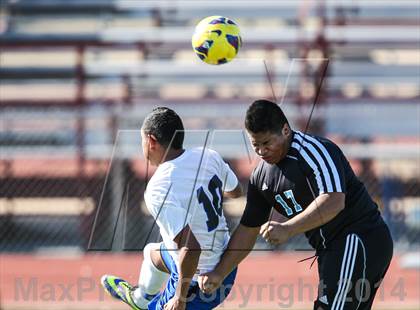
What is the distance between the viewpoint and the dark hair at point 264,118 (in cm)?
475

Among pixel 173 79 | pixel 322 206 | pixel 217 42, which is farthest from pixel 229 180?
pixel 173 79

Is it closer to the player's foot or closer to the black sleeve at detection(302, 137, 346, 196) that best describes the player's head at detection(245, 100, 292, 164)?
the black sleeve at detection(302, 137, 346, 196)

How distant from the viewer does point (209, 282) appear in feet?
16.6

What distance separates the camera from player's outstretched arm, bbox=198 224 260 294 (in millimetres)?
5074

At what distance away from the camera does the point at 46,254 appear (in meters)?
9.82

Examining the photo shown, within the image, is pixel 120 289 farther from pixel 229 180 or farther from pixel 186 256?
pixel 186 256

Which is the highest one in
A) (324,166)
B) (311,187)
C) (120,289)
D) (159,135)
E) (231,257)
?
(159,135)

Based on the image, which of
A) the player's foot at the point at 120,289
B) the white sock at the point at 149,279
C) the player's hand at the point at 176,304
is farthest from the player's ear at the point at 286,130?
the player's foot at the point at 120,289

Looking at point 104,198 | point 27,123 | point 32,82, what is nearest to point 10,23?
point 32,82

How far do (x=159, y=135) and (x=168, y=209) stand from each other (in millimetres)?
438

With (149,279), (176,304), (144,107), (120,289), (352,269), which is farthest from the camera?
(144,107)

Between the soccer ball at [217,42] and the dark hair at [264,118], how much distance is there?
1889mm

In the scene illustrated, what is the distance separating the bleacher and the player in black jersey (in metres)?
4.82

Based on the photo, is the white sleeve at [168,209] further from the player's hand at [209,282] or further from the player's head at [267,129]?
the player's head at [267,129]
